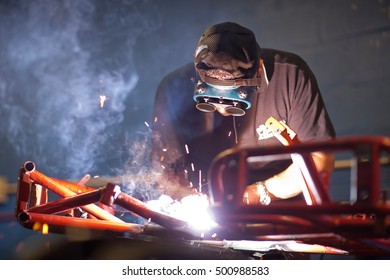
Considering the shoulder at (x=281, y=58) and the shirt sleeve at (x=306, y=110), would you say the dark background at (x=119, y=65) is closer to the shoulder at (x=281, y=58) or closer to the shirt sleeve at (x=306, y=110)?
the shoulder at (x=281, y=58)

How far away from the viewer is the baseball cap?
2.65m

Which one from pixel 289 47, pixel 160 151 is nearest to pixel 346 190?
pixel 289 47

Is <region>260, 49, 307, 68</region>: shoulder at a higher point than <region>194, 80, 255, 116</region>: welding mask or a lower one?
higher

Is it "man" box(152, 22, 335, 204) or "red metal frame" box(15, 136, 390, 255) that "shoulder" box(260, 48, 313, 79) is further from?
"red metal frame" box(15, 136, 390, 255)

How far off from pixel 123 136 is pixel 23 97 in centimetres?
147

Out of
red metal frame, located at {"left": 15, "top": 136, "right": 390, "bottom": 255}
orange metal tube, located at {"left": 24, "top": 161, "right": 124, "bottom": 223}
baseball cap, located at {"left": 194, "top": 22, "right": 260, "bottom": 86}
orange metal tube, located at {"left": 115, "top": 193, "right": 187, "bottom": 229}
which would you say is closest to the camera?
red metal frame, located at {"left": 15, "top": 136, "right": 390, "bottom": 255}

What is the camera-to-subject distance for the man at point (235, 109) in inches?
106

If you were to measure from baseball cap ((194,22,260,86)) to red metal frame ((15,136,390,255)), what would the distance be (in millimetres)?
811

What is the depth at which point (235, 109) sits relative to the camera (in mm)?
2752

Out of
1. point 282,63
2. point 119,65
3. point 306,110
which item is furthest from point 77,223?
point 119,65

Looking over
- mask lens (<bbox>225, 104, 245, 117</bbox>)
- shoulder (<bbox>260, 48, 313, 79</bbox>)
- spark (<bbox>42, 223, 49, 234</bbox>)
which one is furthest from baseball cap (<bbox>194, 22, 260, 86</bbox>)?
spark (<bbox>42, 223, 49, 234</bbox>)

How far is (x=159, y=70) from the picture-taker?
5090mm

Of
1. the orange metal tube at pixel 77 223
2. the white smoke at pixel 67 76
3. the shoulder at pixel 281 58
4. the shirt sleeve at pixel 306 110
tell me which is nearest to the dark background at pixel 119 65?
the white smoke at pixel 67 76

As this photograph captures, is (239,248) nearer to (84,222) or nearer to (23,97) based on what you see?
(84,222)
